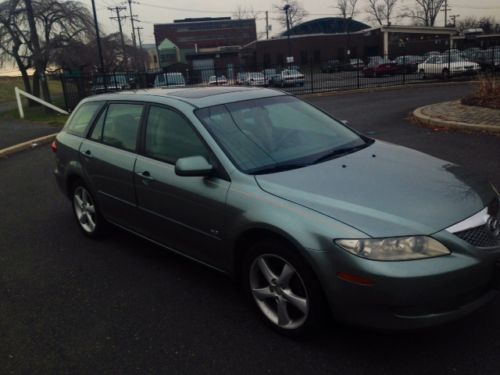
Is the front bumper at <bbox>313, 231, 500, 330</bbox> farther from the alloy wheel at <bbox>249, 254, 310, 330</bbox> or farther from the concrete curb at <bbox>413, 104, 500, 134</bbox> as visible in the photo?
the concrete curb at <bbox>413, 104, 500, 134</bbox>

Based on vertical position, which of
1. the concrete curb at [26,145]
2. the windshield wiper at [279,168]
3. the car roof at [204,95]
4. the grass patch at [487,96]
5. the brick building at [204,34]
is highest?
the brick building at [204,34]

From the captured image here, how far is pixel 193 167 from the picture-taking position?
3.39 m

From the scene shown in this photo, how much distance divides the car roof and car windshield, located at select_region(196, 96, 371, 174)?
9 cm

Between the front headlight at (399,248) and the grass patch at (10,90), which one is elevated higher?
the grass patch at (10,90)

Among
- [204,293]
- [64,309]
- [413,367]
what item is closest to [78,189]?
[64,309]

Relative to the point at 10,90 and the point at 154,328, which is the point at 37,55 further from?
the point at 154,328

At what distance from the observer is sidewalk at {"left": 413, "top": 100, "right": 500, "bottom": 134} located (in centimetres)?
953

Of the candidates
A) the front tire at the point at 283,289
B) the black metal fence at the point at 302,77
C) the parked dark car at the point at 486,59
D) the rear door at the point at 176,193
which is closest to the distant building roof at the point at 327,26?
the black metal fence at the point at 302,77

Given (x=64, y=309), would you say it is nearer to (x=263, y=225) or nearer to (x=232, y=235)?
(x=232, y=235)

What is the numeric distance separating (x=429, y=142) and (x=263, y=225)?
272 inches

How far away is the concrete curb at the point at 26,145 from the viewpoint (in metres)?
11.0

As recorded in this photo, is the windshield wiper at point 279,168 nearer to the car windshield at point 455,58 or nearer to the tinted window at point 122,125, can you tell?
the tinted window at point 122,125

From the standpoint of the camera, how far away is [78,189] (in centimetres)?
531

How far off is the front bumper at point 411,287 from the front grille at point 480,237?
5cm
